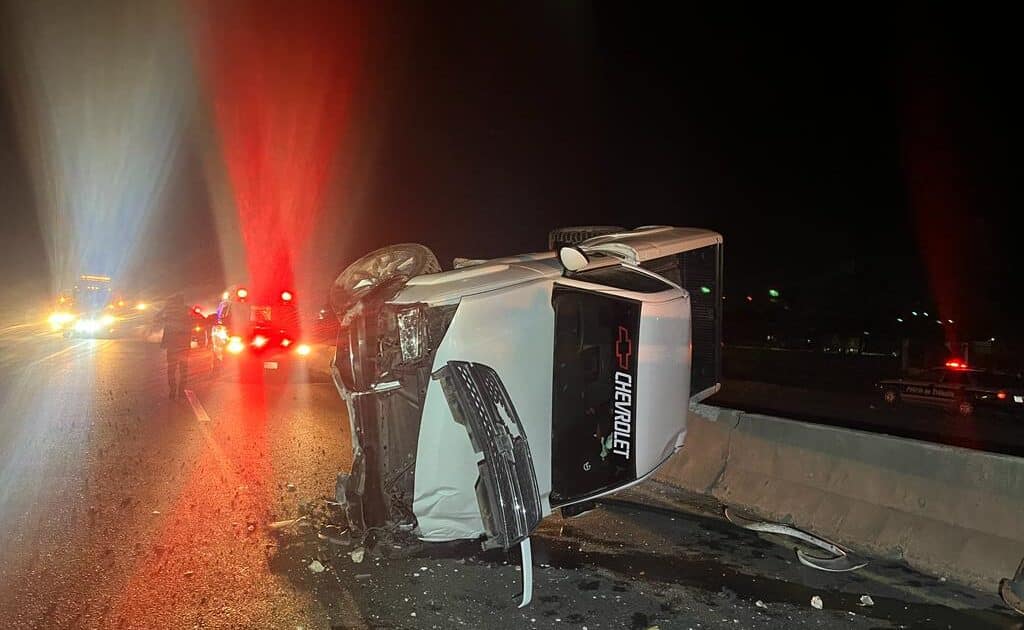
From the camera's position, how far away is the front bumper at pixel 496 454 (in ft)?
13.5

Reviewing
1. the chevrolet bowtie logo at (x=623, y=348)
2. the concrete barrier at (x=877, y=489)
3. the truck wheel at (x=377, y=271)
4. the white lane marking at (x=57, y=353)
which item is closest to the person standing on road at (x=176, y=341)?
the white lane marking at (x=57, y=353)

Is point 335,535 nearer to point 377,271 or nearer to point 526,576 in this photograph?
point 526,576

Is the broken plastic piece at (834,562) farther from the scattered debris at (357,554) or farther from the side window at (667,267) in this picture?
the scattered debris at (357,554)

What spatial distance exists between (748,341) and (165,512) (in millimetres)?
39044

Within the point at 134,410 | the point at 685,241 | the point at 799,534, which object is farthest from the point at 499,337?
the point at 134,410

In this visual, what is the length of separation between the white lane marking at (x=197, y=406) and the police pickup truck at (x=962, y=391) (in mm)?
14994

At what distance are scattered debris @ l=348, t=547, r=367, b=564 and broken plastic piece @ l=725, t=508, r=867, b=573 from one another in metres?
2.97

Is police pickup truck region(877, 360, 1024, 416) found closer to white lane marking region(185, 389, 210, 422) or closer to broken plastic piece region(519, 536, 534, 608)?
white lane marking region(185, 389, 210, 422)

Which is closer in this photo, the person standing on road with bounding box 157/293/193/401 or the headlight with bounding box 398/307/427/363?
the headlight with bounding box 398/307/427/363

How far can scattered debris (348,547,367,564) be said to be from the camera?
16.7ft

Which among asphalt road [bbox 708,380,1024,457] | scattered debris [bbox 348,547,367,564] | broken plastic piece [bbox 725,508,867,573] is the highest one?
scattered debris [bbox 348,547,367,564]

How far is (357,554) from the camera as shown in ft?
16.9

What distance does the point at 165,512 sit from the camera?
6.05 meters

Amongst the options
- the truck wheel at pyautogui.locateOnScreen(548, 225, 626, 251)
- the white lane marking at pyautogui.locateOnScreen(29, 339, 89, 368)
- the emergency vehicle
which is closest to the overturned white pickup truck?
the truck wheel at pyautogui.locateOnScreen(548, 225, 626, 251)
